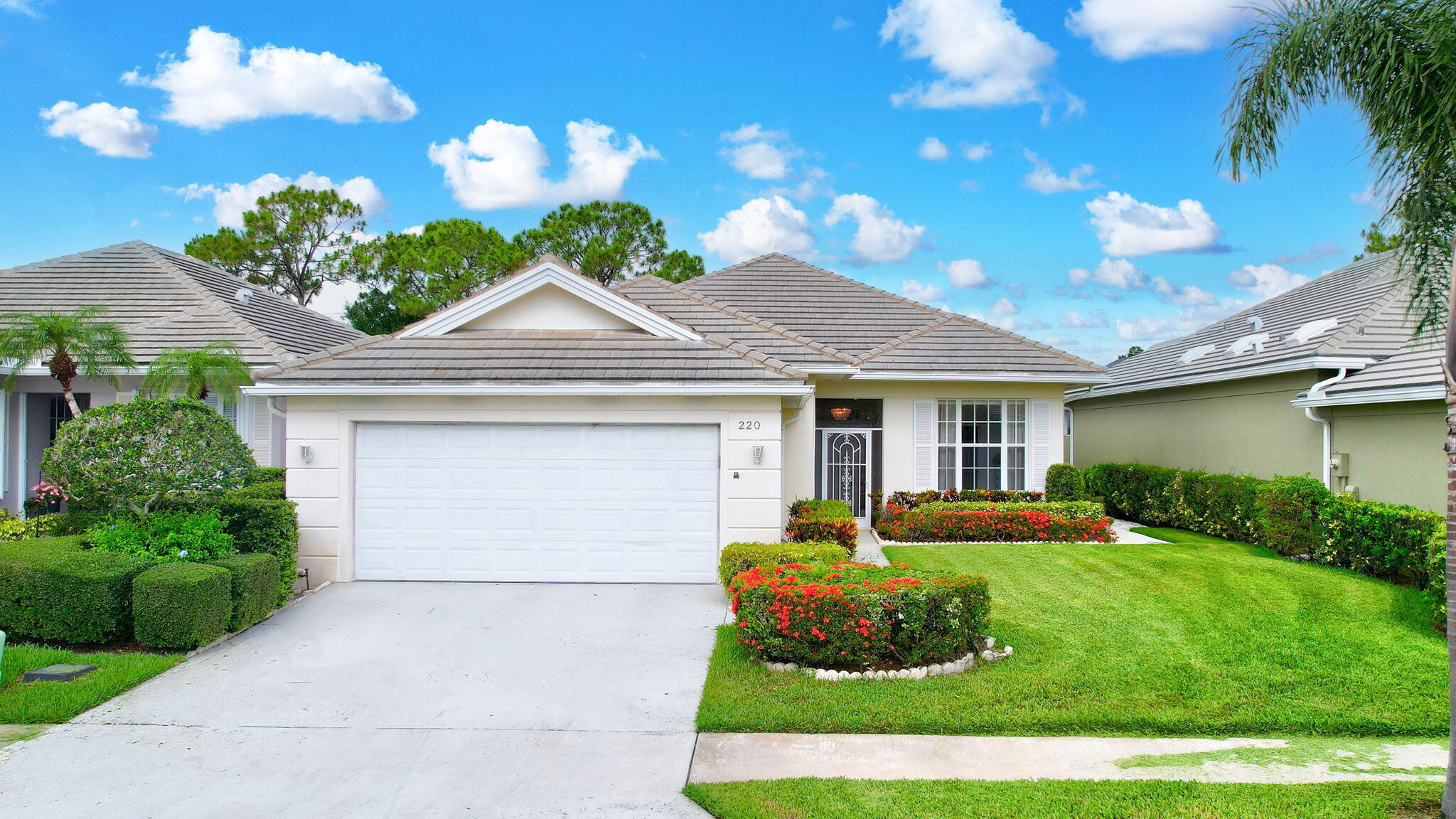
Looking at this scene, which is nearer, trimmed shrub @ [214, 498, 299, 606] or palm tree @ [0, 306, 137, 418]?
trimmed shrub @ [214, 498, 299, 606]

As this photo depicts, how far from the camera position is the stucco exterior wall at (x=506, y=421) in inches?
408

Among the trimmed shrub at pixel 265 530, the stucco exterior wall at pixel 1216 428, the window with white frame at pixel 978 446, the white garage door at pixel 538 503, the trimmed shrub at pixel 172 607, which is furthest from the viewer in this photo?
the window with white frame at pixel 978 446

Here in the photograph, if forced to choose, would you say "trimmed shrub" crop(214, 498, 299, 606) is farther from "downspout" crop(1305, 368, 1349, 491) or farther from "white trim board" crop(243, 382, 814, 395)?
"downspout" crop(1305, 368, 1349, 491)

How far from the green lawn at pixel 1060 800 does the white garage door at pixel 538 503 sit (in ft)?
18.8

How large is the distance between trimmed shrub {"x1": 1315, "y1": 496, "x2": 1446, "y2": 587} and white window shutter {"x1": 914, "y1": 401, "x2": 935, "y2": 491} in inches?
240

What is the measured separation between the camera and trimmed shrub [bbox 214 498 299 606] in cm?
923

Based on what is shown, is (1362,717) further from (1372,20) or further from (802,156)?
(802,156)

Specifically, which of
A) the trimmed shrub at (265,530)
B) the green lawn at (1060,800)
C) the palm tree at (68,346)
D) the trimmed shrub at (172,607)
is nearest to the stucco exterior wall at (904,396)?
the trimmed shrub at (265,530)

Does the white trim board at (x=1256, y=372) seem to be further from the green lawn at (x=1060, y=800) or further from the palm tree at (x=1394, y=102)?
the green lawn at (x=1060, y=800)

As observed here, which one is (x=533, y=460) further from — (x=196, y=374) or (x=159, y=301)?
(x=159, y=301)

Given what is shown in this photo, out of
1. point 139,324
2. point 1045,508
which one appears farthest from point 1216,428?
point 139,324

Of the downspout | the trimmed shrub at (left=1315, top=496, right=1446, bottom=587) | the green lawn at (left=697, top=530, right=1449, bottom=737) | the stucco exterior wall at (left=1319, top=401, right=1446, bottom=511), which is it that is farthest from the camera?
the downspout

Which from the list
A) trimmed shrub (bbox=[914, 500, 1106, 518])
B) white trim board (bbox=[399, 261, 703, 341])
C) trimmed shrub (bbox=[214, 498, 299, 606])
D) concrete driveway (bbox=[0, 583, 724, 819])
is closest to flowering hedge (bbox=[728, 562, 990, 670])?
concrete driveway (bbox=[0, 583, 724, 819])

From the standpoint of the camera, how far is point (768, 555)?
9.20 meters
